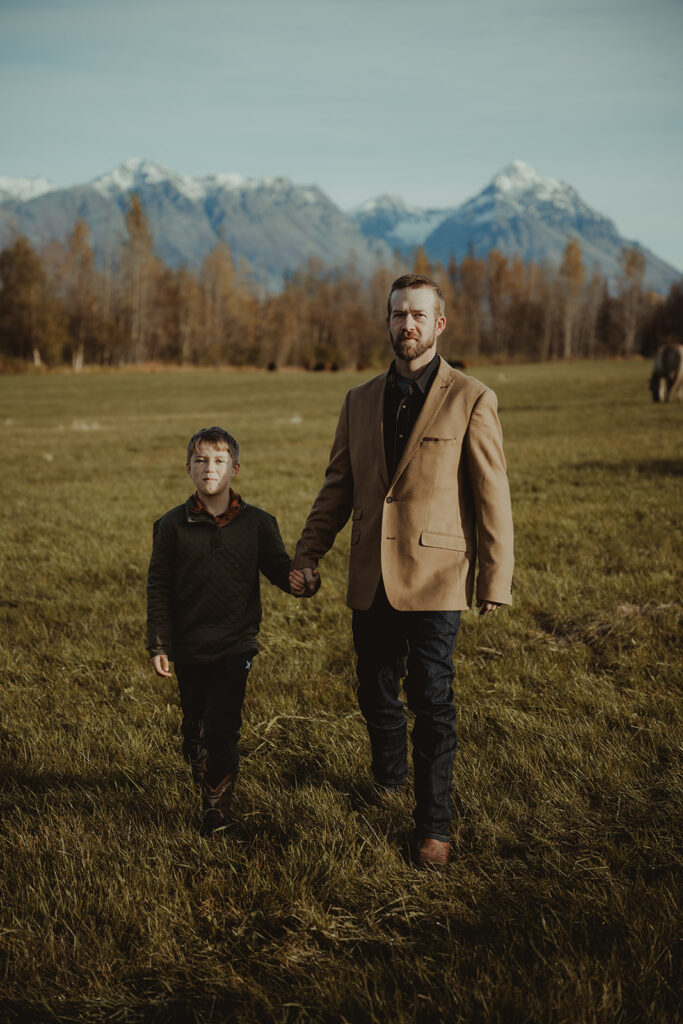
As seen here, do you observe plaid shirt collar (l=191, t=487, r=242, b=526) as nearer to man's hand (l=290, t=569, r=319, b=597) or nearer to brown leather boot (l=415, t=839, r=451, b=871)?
man's hand (l=290, t=569, r=319, b=597)

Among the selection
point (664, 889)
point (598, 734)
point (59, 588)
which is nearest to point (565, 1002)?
point (664, 889)

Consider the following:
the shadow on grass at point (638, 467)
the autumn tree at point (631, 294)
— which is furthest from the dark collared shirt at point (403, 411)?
the autumn tree at point (631, 294)

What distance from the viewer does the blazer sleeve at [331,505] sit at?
3518 millimetres

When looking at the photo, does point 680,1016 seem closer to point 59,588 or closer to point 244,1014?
point 244,1014

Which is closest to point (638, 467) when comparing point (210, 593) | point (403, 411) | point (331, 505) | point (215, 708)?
point (331, 505)

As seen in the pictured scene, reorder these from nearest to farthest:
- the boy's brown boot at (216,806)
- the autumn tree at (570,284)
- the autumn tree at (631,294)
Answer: the boy's brown boot at (216,806), the autumn tree at (631,294), the autumn tree at (570,284)

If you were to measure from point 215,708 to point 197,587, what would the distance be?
1.73 ft

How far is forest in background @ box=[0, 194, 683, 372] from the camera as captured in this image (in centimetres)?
6694

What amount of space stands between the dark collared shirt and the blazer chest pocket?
316mm

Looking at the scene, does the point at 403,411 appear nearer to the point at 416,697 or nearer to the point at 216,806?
the point at 416,697

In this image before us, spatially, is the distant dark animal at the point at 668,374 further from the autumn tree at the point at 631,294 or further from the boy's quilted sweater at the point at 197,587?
the autumn tree at the point at 631,294

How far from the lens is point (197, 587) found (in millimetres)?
3309

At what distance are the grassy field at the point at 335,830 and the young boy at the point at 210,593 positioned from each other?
50 centimetres

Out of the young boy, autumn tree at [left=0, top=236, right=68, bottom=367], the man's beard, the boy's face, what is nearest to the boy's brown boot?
the young boy
